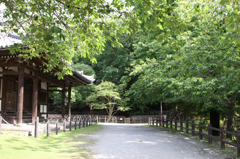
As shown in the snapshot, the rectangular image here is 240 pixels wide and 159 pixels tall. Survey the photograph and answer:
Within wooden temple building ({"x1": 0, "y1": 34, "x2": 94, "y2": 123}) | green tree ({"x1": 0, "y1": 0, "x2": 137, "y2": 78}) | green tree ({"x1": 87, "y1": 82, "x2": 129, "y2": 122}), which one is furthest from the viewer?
green tree ({"x1": 87, "y1": 82, "x2": 129, "y2": 122})

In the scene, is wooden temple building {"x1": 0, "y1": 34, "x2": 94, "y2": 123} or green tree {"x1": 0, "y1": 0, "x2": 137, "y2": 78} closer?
green tree {"x1": 0, "y1": 0, "x2": 137, "y2": 78}

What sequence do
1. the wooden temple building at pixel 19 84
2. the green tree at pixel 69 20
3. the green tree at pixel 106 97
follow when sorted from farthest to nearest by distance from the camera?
the green tree at pixel 106 97 → the wooden temple building at pixel 19 84 → the green tree at pixel 69 20

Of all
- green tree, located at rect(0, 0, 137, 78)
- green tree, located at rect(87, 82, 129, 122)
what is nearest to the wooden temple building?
green tree, located at rect(0, 0, 137, 78)

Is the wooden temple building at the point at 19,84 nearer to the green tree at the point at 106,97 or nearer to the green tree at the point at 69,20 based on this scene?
the green tree at the point at 69,20

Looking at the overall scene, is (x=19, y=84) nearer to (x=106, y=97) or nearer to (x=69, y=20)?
(x=69, y=20)

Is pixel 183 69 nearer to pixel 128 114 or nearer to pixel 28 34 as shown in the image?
pixel 28 34

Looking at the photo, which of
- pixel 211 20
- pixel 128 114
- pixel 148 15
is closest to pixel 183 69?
pixel 211 20

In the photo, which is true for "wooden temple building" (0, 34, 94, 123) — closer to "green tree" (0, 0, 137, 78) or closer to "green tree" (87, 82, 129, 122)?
"green tree" (0, 0, 137, 78)

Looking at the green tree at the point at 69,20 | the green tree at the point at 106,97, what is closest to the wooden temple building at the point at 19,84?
the green tree at the point at 69,20

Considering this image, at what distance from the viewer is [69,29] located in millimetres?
7578

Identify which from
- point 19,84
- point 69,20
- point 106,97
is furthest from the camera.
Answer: point 106,97

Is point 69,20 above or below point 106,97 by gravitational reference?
above

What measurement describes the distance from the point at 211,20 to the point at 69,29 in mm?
7034

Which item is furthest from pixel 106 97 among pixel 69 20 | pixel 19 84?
pixel 69 20
